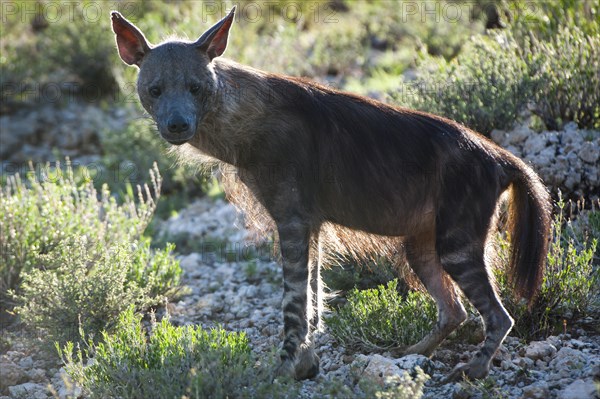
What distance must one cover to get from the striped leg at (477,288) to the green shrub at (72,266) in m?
2.27

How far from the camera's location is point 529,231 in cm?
503

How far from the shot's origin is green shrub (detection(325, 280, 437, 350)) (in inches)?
209

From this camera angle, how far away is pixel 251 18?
12.9 meters

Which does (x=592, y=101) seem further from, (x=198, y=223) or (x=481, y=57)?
(x=198, y=223)

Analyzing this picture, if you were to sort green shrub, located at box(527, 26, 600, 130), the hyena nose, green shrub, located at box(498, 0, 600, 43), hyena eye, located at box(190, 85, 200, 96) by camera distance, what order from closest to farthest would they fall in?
the hyena nose → hyena eye, located at box(190, 85, 200, 96) → green shrub, located at box(527, 26, 600, 130) → green shrub, located at box(498, 0, 600, 43)

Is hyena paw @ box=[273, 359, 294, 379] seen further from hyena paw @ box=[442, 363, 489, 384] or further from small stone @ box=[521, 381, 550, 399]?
small stone @ box=[521, 381, 550, 399]

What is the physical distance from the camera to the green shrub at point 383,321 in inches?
209

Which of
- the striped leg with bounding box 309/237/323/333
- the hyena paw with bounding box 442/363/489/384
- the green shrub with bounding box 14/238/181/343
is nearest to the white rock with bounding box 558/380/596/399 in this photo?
the hyena paw with bounding box 442/363/489/384

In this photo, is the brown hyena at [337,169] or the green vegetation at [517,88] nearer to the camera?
the brown hyena at [337,169]

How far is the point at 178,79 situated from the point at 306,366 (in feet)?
6.24

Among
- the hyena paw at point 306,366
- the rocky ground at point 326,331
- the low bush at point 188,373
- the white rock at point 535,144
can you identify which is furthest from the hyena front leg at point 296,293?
the white rock at point 535,144

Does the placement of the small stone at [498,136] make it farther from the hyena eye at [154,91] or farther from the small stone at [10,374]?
the small stone at [10,374]

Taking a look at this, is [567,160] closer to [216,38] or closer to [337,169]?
[337,169]

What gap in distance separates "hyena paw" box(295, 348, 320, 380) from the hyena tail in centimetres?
134
